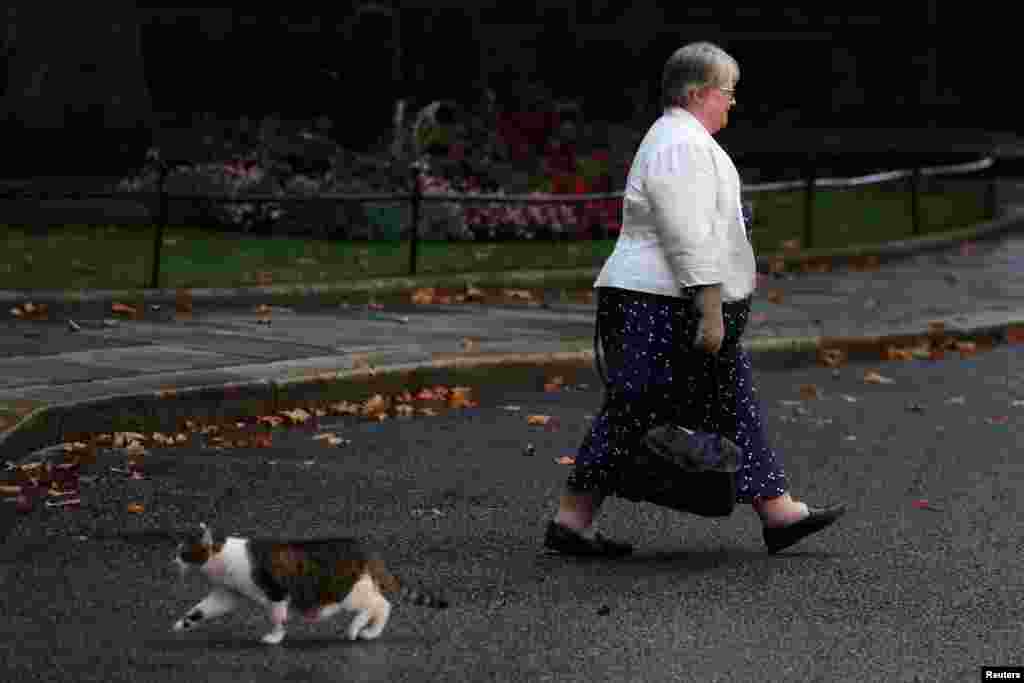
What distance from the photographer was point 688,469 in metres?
6.86

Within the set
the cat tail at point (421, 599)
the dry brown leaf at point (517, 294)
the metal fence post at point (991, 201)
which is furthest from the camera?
the metal fence post at point (991, 201)

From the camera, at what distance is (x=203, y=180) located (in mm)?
18641

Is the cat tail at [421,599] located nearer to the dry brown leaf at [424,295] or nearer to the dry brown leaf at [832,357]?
the dry brown leaf at [832,357]

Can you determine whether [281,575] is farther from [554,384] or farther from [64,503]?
[554,384]

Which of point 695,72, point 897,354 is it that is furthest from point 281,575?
point 897,354

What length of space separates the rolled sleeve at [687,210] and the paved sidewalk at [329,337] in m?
2.82

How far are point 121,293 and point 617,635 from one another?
7532 mm

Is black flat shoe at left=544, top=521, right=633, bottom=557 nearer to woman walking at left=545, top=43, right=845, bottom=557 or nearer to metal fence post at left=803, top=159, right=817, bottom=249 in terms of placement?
woman walking at left=545, top=43, right=845, bottom=557

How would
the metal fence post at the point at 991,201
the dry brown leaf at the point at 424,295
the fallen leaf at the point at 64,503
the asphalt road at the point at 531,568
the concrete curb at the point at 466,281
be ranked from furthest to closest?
the metal fence post at the point at 991,201 → the dry brown leaf at the point at 424,295 → the concrete curb at the point at 466,281 → the fallen leaf at the point at 64,503 → the asphalt road at the point at 531,568

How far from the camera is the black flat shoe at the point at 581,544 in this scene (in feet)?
23.1

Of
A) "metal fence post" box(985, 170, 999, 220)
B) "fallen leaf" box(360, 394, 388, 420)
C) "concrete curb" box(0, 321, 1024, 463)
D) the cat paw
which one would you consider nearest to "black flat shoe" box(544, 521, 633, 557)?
the cat paw

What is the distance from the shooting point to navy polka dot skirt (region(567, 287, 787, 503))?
22.9 feet

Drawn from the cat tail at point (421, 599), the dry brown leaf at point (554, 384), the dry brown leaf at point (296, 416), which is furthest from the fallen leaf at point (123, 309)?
the cat tail at point (421, 599)

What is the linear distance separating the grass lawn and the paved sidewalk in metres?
1.09
